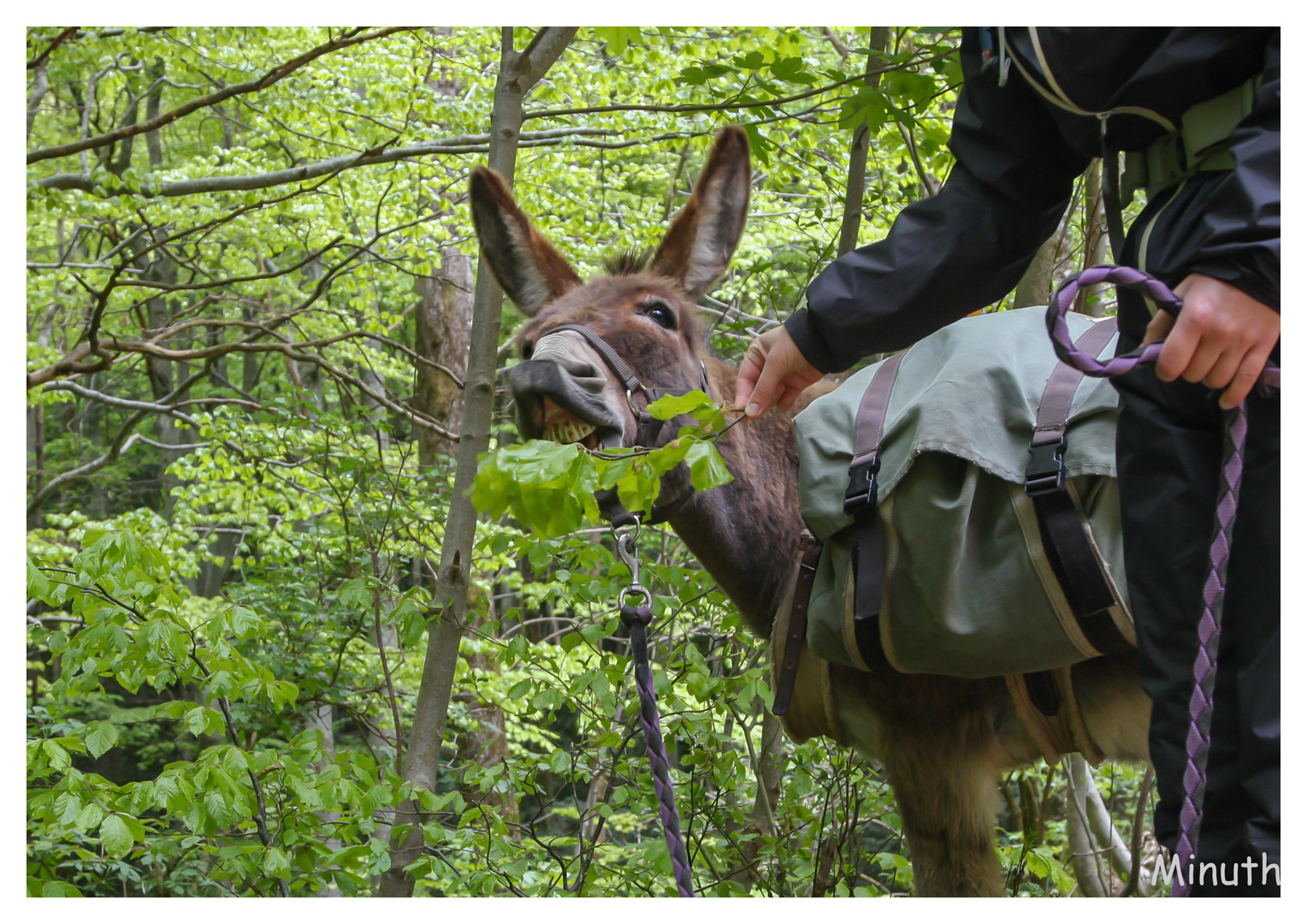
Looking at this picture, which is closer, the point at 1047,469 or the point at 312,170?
the point at 1047,469

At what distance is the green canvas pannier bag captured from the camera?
1719mm

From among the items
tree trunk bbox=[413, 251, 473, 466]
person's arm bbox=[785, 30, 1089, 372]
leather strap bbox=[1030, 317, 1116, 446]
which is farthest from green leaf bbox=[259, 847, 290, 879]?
tree trunk bbox=[413, 251, 473, 466]

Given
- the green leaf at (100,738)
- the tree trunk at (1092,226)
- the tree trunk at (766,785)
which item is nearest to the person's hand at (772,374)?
the green leaf at (100,738)

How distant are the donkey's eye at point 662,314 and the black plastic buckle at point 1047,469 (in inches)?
45.6

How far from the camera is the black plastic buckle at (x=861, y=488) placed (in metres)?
1.91

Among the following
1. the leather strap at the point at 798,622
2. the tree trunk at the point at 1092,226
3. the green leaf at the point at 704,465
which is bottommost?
the leather strap at the point at 798,622

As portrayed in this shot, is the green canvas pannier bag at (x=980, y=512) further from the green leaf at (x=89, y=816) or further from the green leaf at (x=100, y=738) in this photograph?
the green leaf at (x=100, y=738)

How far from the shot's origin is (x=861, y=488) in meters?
1.92

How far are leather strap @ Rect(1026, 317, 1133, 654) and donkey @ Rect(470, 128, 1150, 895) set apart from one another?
1.10ft

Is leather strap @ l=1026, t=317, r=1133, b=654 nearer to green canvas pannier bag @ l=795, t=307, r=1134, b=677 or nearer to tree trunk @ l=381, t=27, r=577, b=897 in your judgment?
green canvas pannier bag @ l=795, t=307, r=1134, b=677

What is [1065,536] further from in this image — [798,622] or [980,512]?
[798,622]

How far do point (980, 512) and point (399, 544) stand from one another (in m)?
4.48

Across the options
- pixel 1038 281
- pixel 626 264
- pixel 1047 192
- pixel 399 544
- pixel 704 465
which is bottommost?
pixel 704 465

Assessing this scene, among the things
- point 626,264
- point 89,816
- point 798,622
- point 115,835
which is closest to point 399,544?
point 626,264
